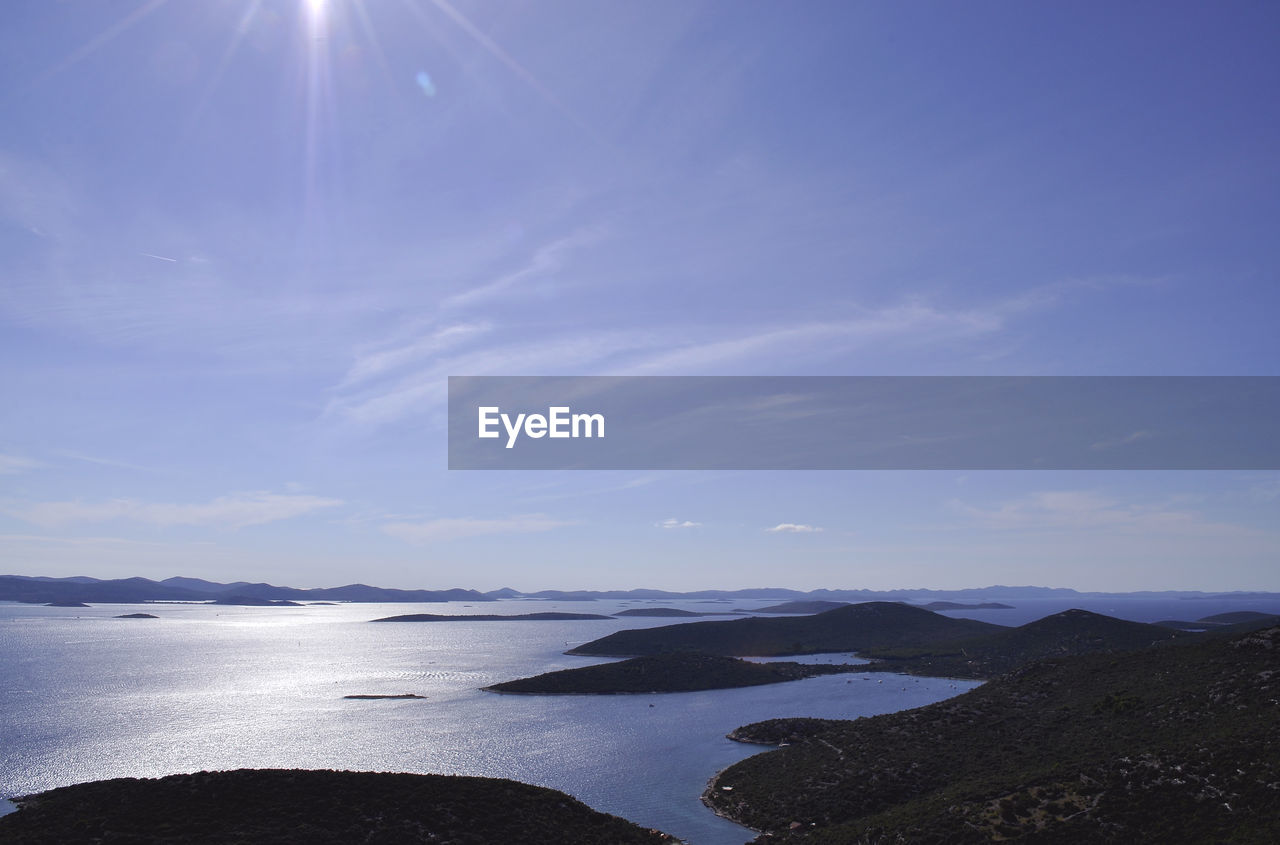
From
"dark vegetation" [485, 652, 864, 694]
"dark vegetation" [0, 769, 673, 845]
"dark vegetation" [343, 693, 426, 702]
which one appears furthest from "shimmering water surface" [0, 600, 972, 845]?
"dark vegetation" [0, 769, 673, 845]

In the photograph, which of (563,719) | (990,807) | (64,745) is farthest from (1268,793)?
(64,745)

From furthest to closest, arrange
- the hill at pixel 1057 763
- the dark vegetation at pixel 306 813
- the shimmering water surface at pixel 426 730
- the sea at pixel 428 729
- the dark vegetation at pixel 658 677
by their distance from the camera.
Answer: the dark vegetation at pixel 658 677 → the shimmering water surface at pixel 426 730 → the sea at pixel 428 729 → the dark vegetation at pixel 306 813 → the hill at pixel 1057 763

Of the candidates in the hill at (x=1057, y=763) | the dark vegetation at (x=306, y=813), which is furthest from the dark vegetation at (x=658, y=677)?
the dark vegetation at (x=306, y=813)

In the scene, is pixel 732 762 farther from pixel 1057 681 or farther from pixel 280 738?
pixel 280 738

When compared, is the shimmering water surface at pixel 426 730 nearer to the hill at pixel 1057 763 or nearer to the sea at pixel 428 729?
the sea at pixel 428 729

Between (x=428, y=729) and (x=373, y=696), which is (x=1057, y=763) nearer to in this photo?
(x=428, y=729)
